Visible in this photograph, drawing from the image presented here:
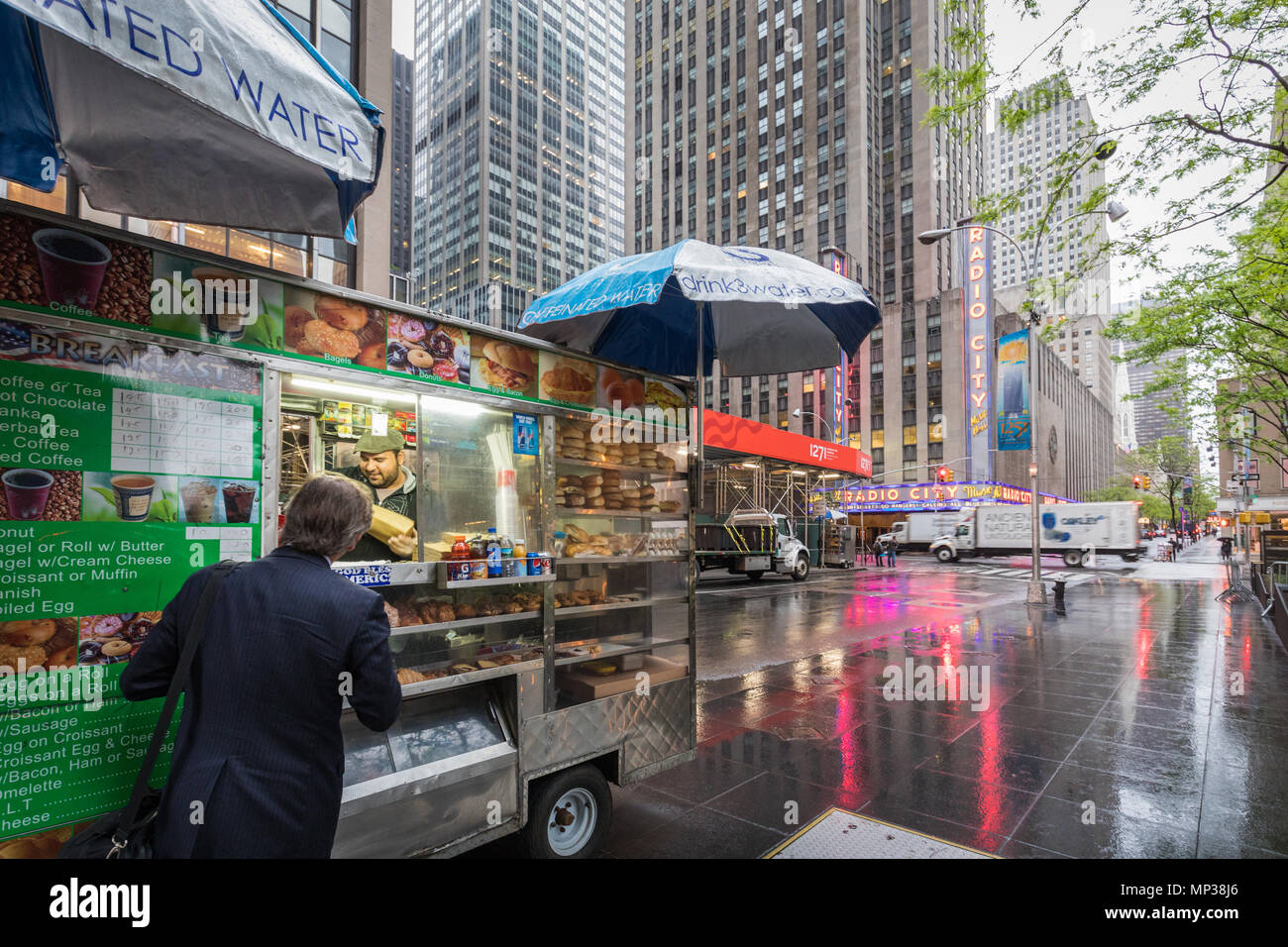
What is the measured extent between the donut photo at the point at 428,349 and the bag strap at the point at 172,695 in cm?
164

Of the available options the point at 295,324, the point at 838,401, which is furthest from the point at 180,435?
the point at 838,401

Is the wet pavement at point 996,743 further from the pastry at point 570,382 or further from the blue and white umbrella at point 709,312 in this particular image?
the blue and white umbrella at point 709,312

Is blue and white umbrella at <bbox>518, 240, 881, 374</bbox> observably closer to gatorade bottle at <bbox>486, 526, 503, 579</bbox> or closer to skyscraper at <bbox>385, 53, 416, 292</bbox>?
gatorade bottle at <bbox>486, 526, 503, 579</bbox>

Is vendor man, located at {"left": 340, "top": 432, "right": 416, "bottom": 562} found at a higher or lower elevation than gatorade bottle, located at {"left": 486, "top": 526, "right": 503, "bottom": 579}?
higher

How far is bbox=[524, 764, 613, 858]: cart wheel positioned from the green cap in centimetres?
209

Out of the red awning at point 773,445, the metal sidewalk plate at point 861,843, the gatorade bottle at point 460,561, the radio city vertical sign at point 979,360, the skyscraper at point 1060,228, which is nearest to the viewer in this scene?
the gatorade bottle at point 460,561

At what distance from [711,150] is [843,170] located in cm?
1864

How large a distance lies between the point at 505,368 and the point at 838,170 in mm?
74247

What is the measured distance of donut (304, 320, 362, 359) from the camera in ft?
10.0

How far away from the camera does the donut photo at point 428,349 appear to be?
11.1ft

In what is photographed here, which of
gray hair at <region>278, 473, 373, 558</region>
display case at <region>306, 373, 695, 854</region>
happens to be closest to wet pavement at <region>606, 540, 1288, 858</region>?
display case at <region>306, 373, 695, 854</region>

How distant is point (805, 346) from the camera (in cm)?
561

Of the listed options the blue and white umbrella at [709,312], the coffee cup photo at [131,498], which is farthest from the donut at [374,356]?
the blue and white umbrella at [709,312]

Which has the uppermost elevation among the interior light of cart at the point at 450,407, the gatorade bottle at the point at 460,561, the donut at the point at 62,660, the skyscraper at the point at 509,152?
the skyscraper at the point at 509,152
